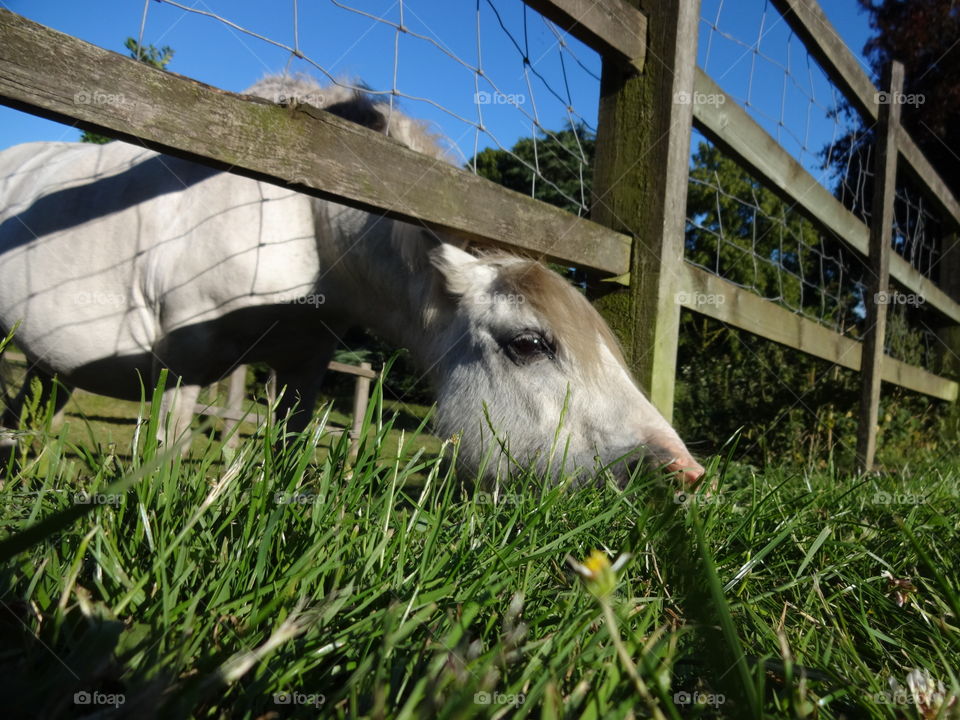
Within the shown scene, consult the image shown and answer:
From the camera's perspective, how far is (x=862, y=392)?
13.2ft

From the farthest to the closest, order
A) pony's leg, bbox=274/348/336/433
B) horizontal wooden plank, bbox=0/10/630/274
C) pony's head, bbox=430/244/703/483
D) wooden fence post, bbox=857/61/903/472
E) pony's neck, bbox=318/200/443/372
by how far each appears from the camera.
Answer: wooden fence post, bbox=857/61/903/472 < pony's leg, bbox=274/348/336/433 < pony's neck, bbox=318/200/443/372 < pony's head, bbox=430/244/703/483 < horizontal wooden plank, bbox=0/10/630/274

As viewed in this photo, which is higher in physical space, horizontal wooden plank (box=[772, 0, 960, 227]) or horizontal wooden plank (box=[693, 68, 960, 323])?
horizontal wooden plank (box=[772, 0, 960, 227])

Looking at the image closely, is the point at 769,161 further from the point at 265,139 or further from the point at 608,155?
the point at 265,139

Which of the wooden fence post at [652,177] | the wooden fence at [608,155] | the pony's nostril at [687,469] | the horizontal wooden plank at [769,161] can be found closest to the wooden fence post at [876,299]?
the wooden fence at [608,155]

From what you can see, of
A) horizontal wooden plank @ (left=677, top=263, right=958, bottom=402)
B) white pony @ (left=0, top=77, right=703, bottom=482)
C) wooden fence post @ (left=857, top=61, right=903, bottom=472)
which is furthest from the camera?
wooden fence post @ (left=857, top=61, right=903, bottom=472)

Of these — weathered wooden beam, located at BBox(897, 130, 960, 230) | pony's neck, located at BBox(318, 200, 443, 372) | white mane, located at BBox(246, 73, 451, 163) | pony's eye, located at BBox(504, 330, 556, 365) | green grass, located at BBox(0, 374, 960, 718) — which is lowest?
green grass, located at BBox(0, 374, 960, 718)

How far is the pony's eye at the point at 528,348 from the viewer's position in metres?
1.96

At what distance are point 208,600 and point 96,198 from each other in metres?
2.57

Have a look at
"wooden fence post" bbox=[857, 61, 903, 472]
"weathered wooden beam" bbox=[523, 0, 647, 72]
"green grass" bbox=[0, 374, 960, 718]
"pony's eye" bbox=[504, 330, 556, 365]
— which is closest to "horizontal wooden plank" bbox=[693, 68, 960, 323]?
"wooden fence post" bbox=[857, 61, 903, 472]

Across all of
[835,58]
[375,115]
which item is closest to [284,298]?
[375,115]

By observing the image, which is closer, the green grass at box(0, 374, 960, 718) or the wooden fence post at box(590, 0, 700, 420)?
the green grass at box(0, 374, 960, 718)

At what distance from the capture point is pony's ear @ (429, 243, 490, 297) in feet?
6.92

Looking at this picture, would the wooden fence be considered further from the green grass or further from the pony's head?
the green grass

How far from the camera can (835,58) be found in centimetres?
354
